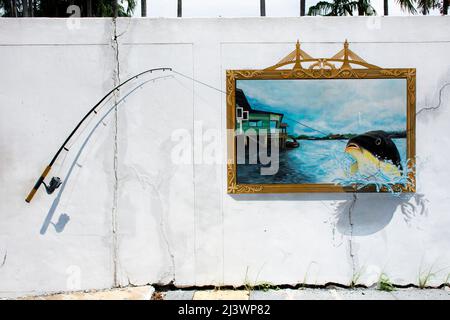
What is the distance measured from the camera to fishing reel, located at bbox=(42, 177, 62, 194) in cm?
340

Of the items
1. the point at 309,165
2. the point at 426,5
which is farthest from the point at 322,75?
the point at 426,5

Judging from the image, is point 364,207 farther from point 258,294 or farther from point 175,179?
point 175,179

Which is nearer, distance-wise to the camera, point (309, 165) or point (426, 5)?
point (309, 165)

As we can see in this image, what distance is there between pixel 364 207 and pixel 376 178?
12.1 inches

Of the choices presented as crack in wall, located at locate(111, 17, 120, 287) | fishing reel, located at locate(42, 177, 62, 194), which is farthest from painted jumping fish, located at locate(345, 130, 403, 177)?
fishing reel, located at locate(42, 177, 62, 194)

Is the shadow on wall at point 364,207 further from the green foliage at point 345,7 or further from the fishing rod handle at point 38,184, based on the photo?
the green foliage at point 345,7

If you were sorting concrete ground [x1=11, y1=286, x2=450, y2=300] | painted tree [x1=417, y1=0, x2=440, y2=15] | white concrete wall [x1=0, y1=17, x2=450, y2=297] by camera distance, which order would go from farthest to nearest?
painted tree [x1=417, y1=0, x2=440, y2=15]
white concrete wall [x1=0, y1=17, x2=450, y2=297]
concrete ground [x1=11, y1=286, x2=450, y2=300]

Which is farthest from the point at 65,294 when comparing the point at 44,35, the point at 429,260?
the point at 429,260

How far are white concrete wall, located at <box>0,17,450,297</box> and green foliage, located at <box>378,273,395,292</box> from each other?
5cm

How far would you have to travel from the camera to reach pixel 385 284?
11.6 feet

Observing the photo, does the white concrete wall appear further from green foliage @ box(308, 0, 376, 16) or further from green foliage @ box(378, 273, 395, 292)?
green foliage @ box(308, 0, 376, 16)

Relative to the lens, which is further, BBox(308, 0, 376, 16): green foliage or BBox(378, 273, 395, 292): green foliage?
BBox(308, 0, 376, 16): green foliage

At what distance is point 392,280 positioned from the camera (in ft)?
11.6

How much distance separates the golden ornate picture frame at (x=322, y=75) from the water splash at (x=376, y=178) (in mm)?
14
